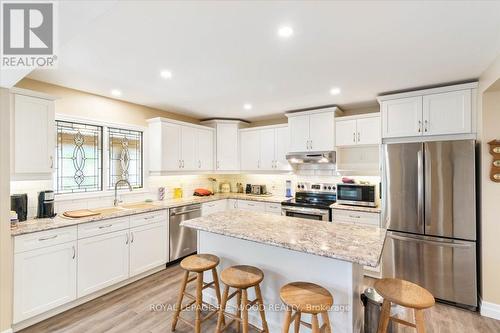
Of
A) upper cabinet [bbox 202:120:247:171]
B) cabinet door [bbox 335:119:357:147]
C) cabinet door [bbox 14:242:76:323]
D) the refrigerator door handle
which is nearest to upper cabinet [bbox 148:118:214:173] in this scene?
upper cabinet [bbox 202:120:247:171]

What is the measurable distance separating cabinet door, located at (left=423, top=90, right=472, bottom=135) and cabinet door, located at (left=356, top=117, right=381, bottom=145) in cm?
64

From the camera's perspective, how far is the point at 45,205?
2791mm

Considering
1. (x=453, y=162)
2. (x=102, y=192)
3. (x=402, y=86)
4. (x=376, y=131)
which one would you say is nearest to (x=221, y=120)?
(x=102, y=192)

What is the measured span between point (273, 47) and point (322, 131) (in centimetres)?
228

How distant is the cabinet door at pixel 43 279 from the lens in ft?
A: 7.51

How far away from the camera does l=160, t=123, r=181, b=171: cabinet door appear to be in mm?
4082

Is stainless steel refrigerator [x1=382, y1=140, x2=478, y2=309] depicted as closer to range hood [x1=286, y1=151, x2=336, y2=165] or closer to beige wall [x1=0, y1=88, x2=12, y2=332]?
range hood [x1=286, y1=151, x2=336, y2=165]

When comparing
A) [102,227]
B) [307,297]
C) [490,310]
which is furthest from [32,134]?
[490,310]

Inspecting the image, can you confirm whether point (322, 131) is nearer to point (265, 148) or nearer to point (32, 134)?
point (265, 148)

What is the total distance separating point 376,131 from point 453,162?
1.09 metres

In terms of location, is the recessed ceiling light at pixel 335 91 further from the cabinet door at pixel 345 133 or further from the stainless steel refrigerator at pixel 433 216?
the stainless steel refrigerator at pixel 433 216

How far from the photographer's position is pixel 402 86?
3057mm

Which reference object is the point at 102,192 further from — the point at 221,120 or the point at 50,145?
the point at 221,120

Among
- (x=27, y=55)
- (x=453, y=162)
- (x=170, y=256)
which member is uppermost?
(x=27, y=55)
